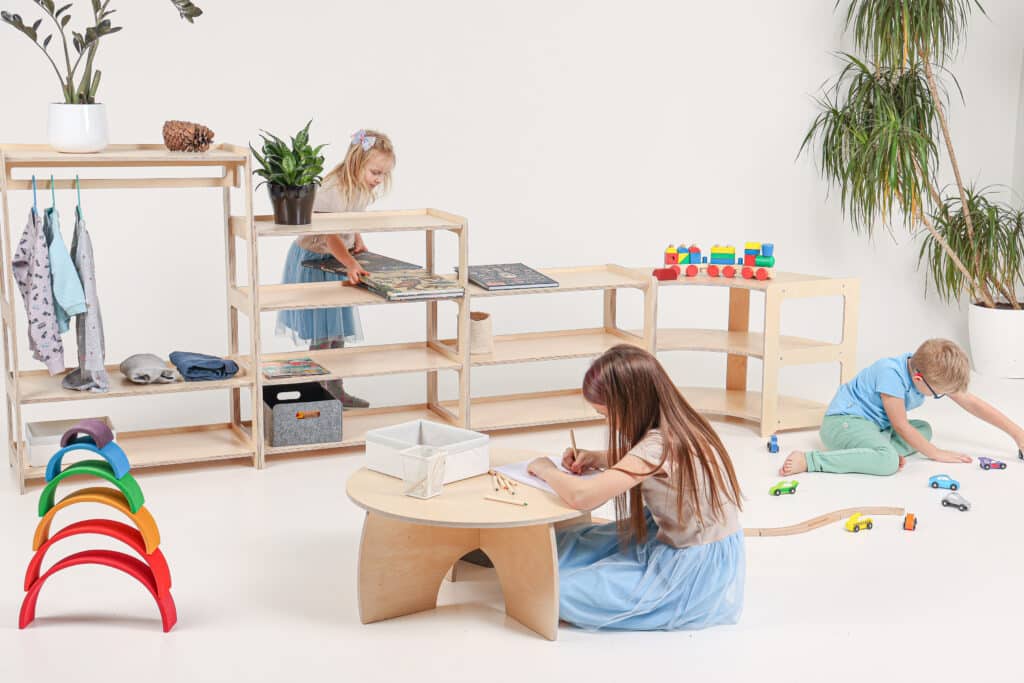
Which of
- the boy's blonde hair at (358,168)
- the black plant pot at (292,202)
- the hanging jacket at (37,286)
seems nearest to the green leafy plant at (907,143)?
the boy's blonde hair at (358,168)

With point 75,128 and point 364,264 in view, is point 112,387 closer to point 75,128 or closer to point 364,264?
point 75,128

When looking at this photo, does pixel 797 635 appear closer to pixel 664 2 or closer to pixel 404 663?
pixel 404 663

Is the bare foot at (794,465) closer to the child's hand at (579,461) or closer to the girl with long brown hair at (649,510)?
the girl with long brown hair at (649,510)

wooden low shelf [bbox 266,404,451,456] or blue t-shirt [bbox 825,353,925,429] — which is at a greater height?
blue t-shirt [bbox 825,353,925,429]

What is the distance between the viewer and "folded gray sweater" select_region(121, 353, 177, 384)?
4621mm

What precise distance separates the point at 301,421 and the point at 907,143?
3.61 metres

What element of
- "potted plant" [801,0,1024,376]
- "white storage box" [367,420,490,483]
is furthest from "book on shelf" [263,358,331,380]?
"potted plant" [801,0,1024,376]

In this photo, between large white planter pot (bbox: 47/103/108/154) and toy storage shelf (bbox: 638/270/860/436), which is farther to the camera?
toy storage shelf (bbox: 638/270/860/436)

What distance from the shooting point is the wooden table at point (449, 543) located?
3.09m

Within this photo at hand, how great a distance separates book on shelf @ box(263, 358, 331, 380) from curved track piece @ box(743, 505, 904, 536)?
1897 mm

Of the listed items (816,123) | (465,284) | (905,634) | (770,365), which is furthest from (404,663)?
(816,123)

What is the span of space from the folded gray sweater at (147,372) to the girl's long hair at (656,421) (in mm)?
2106

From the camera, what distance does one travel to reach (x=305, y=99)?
251 inches

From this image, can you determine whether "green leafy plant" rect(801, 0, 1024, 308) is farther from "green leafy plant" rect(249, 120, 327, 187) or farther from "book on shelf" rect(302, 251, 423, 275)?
"green leafy plant" rect(249, 120, 327, 187)
